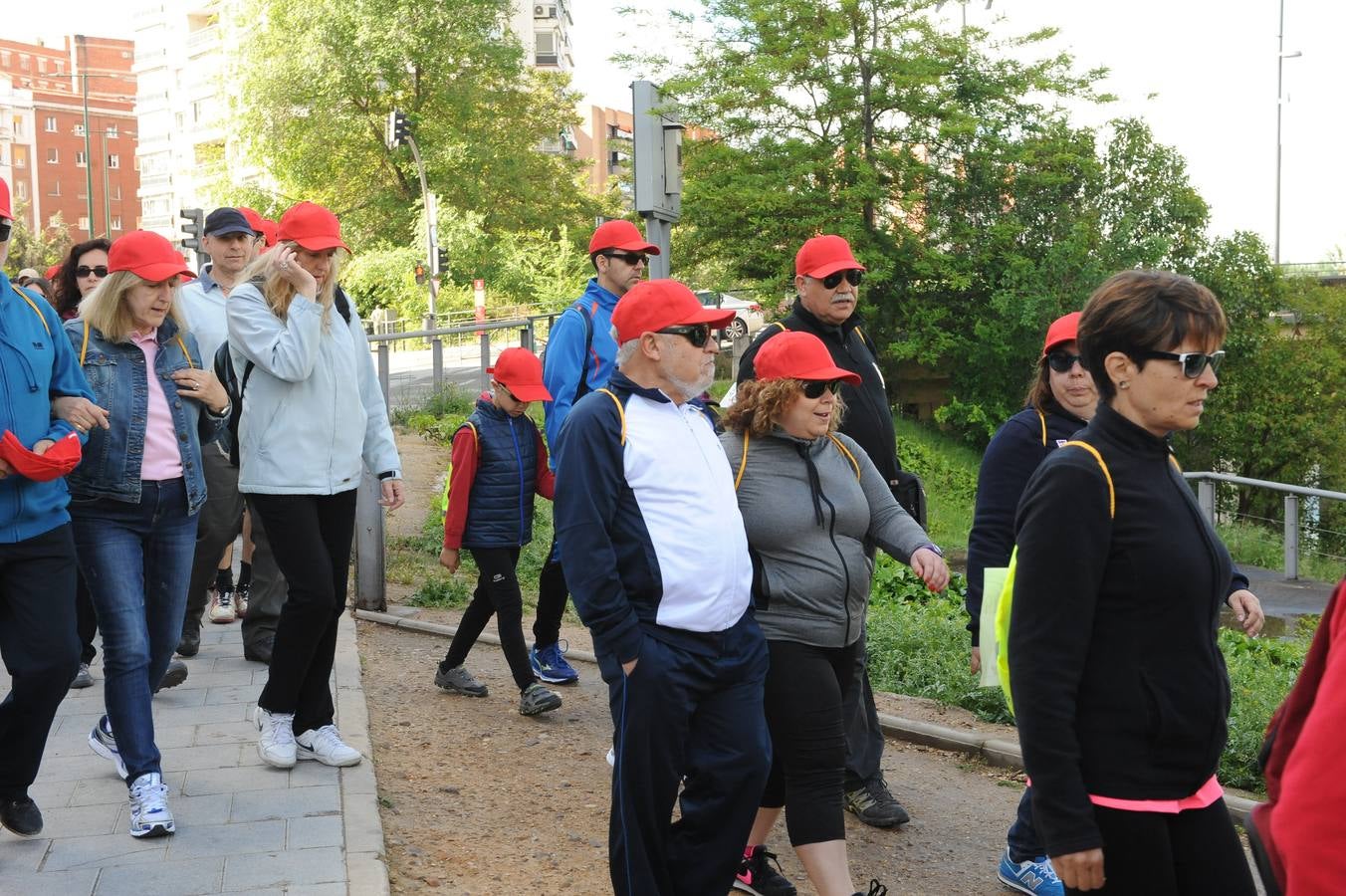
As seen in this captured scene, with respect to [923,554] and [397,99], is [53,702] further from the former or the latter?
[397,99]

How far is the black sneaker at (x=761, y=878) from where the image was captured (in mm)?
4840

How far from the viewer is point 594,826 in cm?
554

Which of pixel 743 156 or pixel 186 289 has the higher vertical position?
pixel 743 156

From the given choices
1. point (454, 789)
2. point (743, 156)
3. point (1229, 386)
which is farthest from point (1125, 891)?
point (1229, 386)

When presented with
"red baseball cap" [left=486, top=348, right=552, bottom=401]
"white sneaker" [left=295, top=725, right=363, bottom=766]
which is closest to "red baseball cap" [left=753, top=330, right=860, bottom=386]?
"white sneaker" [left=295, top=725, right=363, bottom=766]

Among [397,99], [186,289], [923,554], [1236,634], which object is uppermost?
[397,99]

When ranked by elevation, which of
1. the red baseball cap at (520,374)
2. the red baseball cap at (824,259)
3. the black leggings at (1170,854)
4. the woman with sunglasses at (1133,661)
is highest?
the red baseball cap at (824,259)

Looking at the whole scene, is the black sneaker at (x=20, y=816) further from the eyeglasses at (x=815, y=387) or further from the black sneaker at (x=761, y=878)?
the eyeglasses at (x=815, y=387)

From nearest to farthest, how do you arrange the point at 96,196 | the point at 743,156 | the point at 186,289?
the point at 186,289, the point at 743,156, the point at 96,196

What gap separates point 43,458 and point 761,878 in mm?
2662

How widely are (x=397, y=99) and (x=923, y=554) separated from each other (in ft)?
155

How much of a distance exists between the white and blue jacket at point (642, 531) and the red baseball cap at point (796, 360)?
498 mm

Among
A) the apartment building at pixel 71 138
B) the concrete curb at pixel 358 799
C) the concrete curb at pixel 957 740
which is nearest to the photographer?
the concrete curb at pixel 358 799

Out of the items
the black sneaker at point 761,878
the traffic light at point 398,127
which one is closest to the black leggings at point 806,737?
the black sneaker at point 761,878
